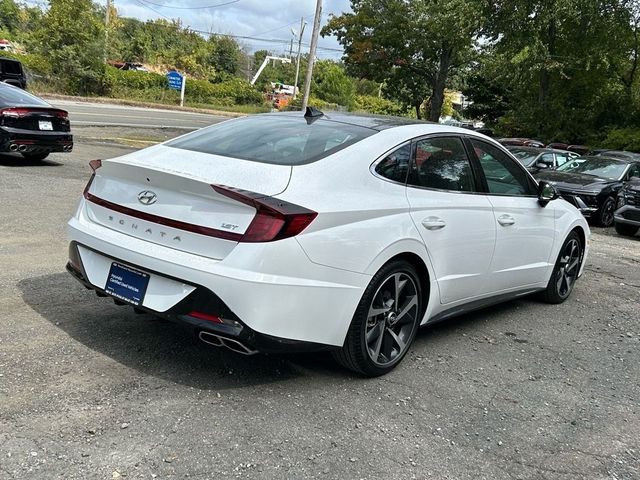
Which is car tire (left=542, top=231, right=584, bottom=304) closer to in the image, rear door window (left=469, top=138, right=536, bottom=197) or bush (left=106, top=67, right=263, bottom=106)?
rear door window (left=469, top=138, right=536, bottom=197)

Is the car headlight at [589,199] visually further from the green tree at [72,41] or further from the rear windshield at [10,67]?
the green tree at [72,41]

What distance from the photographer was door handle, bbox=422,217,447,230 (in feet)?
13.0

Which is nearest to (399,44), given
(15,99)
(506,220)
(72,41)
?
(72,41)

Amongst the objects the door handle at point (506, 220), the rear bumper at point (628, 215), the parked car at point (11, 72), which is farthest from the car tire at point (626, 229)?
the parked car at point (11, 72)

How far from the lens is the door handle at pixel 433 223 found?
156 inches

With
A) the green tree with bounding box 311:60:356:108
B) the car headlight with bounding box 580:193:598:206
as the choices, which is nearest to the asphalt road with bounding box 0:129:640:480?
the car headlight with bounding box 580:193:598:206

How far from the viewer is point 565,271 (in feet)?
19.7

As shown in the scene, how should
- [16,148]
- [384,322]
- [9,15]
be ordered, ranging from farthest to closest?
1. [9,15]
2. [16,148]
3. [384,322]

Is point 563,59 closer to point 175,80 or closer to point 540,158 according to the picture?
point 540,158

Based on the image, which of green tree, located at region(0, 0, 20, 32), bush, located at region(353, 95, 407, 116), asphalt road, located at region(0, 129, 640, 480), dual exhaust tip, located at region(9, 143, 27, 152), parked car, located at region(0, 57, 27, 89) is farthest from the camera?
green tree, located at region(0, 0, 20, 32)

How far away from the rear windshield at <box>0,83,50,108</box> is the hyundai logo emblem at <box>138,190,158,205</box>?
826cm

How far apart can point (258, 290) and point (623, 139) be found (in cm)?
2583

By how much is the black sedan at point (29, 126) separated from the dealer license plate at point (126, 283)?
8.07 m

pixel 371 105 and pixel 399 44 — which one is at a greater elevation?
pixel 399 44
